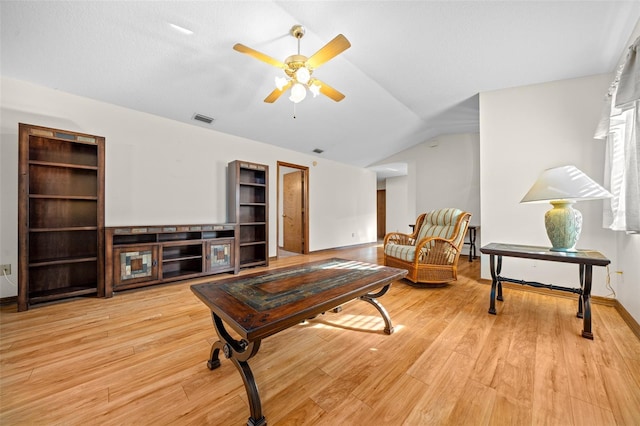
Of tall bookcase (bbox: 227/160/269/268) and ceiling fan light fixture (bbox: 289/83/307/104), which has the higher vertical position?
ceiling fan light fixture (bbox: 289/83/307/104)

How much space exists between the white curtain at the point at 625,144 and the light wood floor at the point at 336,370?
36.7 inches

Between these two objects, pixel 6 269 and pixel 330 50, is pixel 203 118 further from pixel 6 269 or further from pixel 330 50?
pixel 6 269

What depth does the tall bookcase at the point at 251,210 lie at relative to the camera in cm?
396

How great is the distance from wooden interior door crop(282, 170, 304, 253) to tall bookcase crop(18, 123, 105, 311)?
138 inches

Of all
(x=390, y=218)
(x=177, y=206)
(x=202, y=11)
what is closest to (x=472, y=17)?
(x=202, y=11)

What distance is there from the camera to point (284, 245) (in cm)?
627

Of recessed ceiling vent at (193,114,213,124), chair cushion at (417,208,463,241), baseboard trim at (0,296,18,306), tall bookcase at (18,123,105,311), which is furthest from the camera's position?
recessed ceiling vent at (193,114,213,124)

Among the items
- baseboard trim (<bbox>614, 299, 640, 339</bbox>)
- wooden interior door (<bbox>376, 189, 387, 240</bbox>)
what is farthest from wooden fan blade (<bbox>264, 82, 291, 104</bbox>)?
wooden interior door (<bbox>376, 189, 387, 240</bbox>)

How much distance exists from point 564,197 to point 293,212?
4.74 m

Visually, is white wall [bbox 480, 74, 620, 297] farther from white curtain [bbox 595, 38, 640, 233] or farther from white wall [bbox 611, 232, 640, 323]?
white curtain [bbox 595, 38, 640, 233]

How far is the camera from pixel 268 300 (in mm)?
1267

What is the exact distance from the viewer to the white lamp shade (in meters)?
1.89

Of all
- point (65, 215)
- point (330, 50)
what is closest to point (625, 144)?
point (330, 50)

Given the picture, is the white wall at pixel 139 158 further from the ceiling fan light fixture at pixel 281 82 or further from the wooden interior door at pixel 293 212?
the ceiling fan light fixture at pixel 281 82
